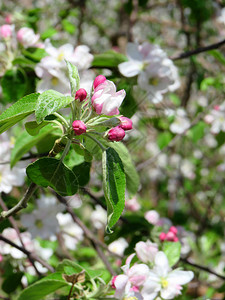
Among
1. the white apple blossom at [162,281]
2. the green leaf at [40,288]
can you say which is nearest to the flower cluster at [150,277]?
the white apple blossom at [162,281]

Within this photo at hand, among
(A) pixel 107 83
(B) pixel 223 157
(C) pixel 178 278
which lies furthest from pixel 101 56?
(B) pixel 223 157

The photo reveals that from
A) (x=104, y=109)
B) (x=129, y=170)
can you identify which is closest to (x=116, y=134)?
(x=104, y=109)

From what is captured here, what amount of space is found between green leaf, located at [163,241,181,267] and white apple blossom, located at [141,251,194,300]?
0.24 feet

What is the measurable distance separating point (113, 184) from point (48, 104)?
179 millimetres

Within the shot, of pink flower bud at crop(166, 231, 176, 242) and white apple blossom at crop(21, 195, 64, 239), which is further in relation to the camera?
white apple blossom at crop(21, 195, 64, 239)

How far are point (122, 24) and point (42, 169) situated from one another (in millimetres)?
2375

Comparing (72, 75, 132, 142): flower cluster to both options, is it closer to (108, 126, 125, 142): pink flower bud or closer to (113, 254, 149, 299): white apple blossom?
(108, 126, 125, 142): pink flower bud

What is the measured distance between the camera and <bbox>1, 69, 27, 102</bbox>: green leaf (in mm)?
1229

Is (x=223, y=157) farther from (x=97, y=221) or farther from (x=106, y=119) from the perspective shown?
(x=106, y=119)

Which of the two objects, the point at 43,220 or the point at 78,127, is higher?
the point at 78,127

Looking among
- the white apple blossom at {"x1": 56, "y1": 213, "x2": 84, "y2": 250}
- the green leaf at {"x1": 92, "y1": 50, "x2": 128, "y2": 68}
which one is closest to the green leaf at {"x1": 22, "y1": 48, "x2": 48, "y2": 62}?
the green leaf at {"x1": 92, "y1": 50, "x2": 128, "y2": 68}

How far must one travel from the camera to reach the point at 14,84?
123 centimetres

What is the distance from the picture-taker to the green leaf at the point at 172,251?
3.60 feet

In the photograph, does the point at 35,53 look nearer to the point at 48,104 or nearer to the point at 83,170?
the point at 83,170
